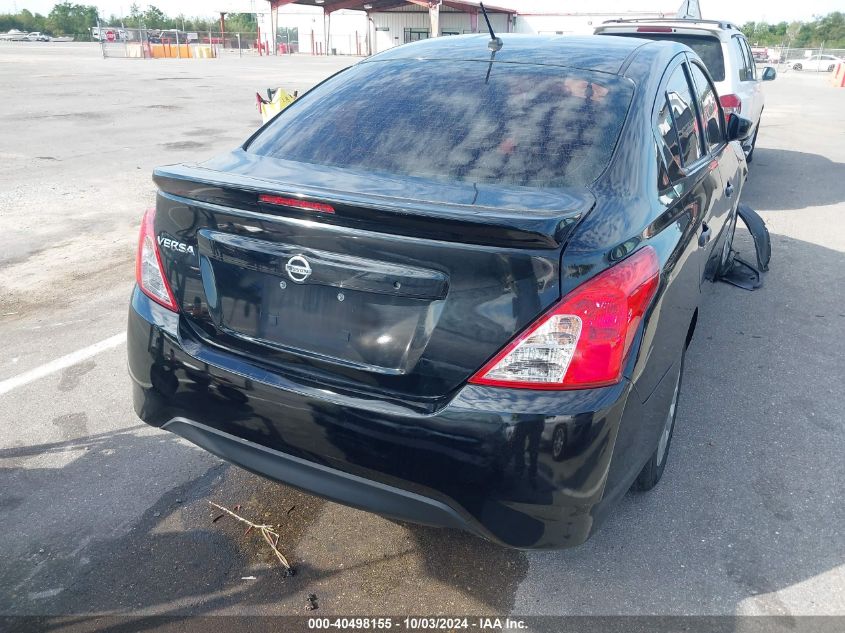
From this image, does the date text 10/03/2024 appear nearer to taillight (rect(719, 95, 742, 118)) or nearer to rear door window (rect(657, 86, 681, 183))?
rear door window (rect(657, 86, 681, 183))

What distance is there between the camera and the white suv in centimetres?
782

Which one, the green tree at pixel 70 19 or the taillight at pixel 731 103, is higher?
the green tree at pixel 70 19

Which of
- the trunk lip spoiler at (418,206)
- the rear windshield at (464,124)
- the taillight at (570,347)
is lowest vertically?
the taillight at (570,347)

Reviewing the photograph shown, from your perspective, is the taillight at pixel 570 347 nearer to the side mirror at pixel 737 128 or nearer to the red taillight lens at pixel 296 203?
the red taillight lens at pixel 296 203

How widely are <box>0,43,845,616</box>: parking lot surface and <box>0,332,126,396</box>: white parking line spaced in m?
0.01

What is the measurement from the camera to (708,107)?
4047mm

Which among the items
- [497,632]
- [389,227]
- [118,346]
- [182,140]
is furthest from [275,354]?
[182,140]

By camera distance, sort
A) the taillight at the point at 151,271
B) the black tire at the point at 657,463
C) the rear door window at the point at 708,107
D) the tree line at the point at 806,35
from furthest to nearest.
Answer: the tree line at the point at 806,35
the rear door window at the point at 708,107
the black tire at the point at 657,463
the taillight at the point at 151,271

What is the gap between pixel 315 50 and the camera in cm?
6625

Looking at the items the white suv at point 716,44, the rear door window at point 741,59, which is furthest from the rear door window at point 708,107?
the rear door window at point 741,59

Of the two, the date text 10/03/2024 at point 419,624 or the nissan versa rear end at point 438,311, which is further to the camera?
the date text 10/03/2024 at point 419,624

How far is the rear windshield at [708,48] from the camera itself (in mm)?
7969

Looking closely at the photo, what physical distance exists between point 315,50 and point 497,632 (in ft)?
228

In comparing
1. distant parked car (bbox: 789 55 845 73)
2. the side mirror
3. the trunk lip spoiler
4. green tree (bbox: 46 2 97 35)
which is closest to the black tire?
the trunk lip spoiler
